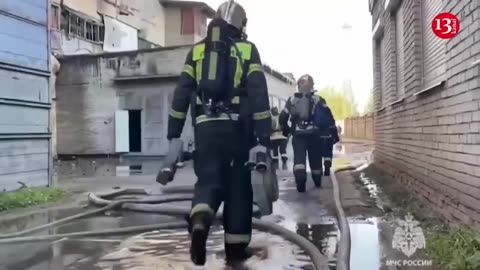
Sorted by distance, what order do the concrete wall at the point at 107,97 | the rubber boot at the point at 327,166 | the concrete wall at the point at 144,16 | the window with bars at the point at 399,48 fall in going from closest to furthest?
the window with bars at the point at 399,48 → the rubber boot at the point at 327,166 → the concrete wall at the point at 107,97 → the concrete wall at the point at 144,16

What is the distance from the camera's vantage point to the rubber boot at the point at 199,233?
3945 mm

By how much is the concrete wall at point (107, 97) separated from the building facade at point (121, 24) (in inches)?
70.8

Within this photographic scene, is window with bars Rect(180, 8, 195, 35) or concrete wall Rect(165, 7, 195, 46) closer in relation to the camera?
window with bars Rect(180, 8, 195, 35)

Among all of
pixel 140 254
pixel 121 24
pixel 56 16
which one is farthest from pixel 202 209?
pixel 121 24

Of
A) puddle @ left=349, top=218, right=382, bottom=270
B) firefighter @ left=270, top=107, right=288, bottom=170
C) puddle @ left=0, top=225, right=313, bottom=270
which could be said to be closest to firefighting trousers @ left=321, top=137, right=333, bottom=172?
firefighter @ left=270, top=107, right=288, bottom=170

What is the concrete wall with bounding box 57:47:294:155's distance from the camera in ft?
66.4

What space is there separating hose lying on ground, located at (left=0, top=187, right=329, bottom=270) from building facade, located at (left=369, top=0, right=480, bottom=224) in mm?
1269

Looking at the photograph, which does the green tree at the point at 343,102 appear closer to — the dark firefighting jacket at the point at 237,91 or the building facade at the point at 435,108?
the building facade at the point at 435,108

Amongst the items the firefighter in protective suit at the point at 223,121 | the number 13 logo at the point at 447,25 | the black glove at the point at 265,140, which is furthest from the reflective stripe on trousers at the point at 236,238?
the number 13 logo at the point at 447,25

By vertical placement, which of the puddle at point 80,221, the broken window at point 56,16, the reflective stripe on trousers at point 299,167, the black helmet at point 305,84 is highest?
the broken window at point 56,16

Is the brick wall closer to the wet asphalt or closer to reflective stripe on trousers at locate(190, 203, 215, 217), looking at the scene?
the wet asphalt

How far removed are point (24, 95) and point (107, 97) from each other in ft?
40.9

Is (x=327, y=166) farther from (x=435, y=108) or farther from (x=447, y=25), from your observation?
(x=447, y=25)

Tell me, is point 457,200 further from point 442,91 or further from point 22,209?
point 22,209
